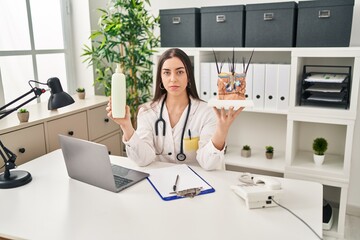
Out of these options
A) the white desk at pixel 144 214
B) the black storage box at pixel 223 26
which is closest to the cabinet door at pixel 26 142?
the white desk at pixel 144 214

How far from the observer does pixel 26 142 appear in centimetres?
205

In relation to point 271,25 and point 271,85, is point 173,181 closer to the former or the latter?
point 271,85

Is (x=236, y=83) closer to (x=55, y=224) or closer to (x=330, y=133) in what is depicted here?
(x=55, y=224)

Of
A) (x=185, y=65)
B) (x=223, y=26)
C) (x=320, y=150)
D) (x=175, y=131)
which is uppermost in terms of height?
(x=223, y=26)

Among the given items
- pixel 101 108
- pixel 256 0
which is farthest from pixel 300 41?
pixel 101 108

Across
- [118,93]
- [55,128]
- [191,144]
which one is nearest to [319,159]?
[191,144]

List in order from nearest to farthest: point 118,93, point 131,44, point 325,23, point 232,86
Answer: point 118,93, point 232,86, point 325,23, point 131,44

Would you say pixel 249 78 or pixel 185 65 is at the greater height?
pixel 185 65

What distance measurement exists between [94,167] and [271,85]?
4.77 ft

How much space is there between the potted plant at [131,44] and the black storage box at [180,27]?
5.3 inches

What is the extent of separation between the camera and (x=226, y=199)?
1.34 metres

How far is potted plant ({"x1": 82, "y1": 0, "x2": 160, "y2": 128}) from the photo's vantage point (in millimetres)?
2627

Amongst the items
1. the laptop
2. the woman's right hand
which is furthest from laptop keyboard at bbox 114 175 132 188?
the woman's right hand

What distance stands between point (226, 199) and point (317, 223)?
346mm
